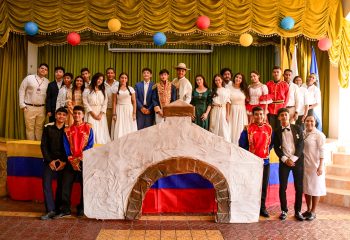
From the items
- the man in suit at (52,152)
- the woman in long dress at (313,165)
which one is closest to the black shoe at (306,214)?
the woman in long dress at (313,165)

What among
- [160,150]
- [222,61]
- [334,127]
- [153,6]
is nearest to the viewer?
[160,150]

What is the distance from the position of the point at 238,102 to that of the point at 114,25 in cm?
265

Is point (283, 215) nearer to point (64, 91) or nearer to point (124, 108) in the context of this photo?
point (124, 108)

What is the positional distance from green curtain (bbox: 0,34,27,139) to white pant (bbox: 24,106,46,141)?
142cm

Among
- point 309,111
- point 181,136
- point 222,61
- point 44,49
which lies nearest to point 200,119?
point 181,136

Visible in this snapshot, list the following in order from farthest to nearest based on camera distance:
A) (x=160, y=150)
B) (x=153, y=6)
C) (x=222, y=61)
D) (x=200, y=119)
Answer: (x=222, y=61), (x=153, y=6), (x=200, y=119), (x=160, y=150)

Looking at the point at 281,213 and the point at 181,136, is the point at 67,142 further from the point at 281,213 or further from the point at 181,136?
the point at 281,213

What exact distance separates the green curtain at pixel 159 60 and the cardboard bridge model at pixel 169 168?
5.13 meters

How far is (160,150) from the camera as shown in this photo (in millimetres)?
4898

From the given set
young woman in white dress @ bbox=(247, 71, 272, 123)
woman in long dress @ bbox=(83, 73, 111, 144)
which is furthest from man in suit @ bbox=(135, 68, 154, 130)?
young woman in white dress @ bbox=(247, 71, 272, 123)

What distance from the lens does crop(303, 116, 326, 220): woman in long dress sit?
203 inches

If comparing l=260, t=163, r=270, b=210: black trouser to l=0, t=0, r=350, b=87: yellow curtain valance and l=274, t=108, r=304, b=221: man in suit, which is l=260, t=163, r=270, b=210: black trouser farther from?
l=0, t=0, r=350, b=87: yellow curtain valance

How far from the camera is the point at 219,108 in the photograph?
6.79 m

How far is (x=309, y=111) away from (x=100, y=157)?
4.57 meters
